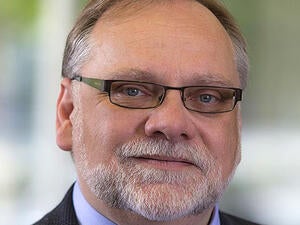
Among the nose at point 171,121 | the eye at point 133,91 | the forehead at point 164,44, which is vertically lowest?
the nose at point 171,121

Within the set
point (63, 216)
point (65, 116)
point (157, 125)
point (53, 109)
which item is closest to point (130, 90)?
point (157, 125)

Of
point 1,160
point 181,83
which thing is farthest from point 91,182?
point 1,160

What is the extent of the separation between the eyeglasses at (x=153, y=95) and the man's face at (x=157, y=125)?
0.5 inches

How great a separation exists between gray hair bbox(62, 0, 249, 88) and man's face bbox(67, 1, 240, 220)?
31 millimetres

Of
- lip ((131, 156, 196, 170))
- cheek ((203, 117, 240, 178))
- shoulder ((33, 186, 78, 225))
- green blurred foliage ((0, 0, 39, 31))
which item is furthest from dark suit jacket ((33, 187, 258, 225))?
green blurred foliage ((0, 0, 39, 31))

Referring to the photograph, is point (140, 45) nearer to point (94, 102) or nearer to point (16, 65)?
point (94, 102)

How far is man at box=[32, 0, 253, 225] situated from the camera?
0.99 meters

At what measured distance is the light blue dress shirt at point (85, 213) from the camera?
1.09m

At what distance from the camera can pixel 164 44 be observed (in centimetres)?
105

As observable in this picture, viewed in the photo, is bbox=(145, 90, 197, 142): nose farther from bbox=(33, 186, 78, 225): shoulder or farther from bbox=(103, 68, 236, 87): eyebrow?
bbox=(33, 186, 78, 225): shoulder

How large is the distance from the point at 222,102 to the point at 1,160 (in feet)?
4.70

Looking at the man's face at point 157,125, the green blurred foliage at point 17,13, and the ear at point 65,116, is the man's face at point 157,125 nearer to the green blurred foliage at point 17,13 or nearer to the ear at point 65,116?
the ear at point 65,116

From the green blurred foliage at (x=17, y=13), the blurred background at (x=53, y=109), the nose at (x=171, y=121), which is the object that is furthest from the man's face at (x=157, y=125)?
the green blurred foliage at (x=17, y=13)

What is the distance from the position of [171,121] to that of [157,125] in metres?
0.03
